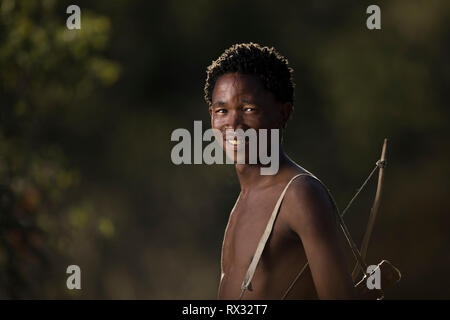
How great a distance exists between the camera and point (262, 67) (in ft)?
9.24

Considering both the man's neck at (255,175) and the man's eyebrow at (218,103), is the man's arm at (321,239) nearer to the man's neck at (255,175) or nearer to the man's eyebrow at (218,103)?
the man's neck at (255,175)

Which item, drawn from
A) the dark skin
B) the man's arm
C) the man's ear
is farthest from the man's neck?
the man's arm

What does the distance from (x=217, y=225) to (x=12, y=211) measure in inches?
178

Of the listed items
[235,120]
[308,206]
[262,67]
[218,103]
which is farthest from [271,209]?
[262,67]

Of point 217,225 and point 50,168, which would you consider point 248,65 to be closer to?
point 50,168

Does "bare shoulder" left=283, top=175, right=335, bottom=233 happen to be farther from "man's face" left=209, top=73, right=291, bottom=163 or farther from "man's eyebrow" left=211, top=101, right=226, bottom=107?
"man's eyebrow" left=211, top=101, right=226, bottom=107

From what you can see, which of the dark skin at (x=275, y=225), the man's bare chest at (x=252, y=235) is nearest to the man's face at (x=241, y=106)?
the dark skin at (x=275, y=225)

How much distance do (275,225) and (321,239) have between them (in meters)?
0.22

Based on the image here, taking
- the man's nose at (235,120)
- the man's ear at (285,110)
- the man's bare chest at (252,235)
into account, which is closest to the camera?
the man's bare chest at (252,235)

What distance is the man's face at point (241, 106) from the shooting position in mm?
2738

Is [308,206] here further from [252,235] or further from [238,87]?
[238,87]

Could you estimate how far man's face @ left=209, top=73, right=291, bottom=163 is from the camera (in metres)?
2.74

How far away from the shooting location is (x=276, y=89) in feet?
9.23

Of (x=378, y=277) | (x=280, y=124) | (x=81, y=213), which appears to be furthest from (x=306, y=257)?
(x=81, y=213)
